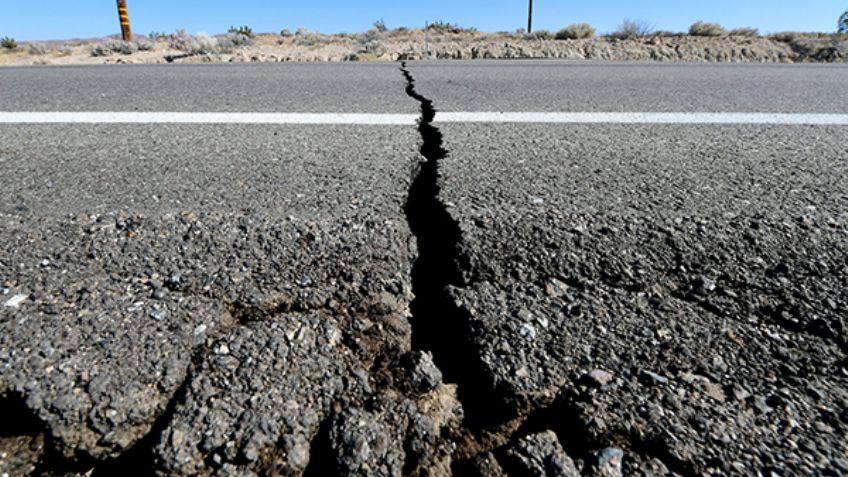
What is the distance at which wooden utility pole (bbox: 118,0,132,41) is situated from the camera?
12.6 meters

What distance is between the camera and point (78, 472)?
84cm

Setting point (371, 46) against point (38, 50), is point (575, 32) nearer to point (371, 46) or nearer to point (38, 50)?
point (371, 46)

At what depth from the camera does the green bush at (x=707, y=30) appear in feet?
42.3

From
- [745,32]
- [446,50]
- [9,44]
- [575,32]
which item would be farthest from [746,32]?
[9,44]

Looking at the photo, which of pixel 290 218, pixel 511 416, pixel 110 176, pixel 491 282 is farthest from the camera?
pixel 110 176

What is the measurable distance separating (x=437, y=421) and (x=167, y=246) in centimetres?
94

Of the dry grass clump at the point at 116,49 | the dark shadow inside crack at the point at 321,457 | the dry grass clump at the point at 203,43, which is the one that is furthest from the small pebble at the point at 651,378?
the dry grass clump at the point at 116,49

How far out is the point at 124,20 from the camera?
1266 cm

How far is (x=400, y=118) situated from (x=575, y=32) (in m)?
11.6

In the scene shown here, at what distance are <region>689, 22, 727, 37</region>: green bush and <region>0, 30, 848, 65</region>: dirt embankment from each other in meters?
0.76

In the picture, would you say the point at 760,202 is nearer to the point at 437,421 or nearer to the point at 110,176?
the point at 437,421

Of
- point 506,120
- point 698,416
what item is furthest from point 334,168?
point 698,416

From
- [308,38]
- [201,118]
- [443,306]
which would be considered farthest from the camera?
[308,38]

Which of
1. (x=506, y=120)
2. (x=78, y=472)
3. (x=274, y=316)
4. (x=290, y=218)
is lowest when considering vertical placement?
(x=78, y=472)
